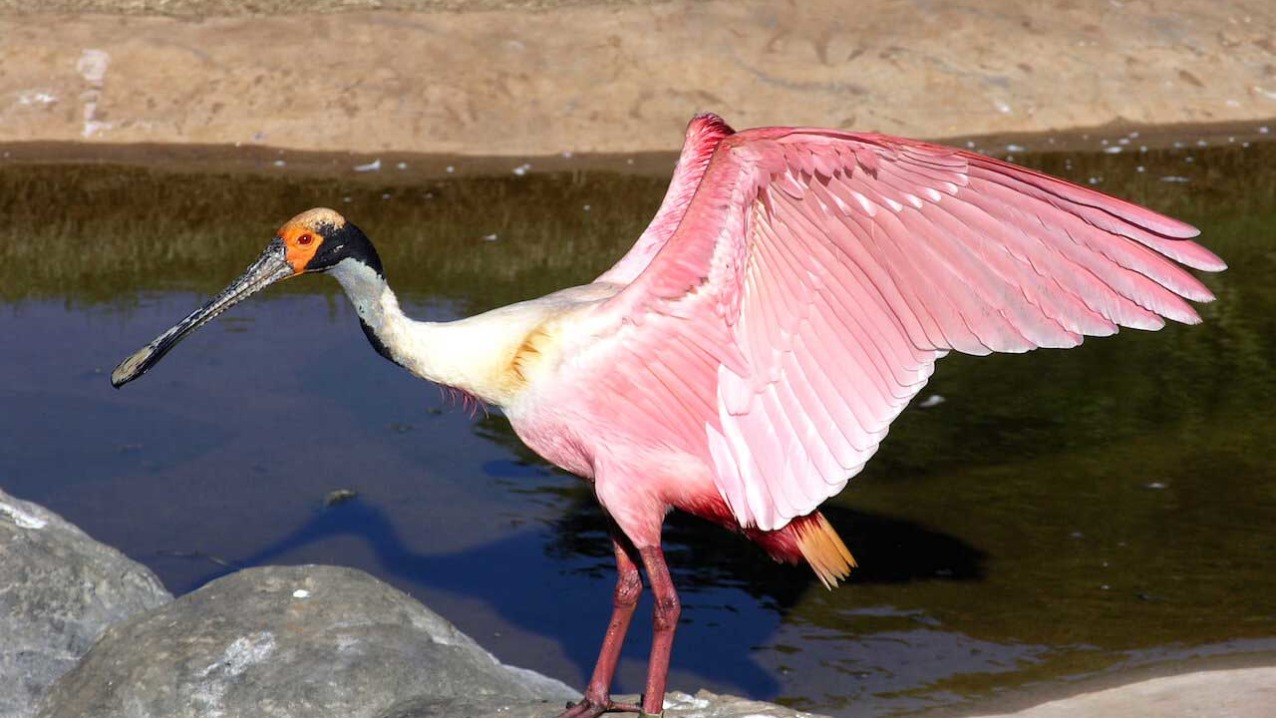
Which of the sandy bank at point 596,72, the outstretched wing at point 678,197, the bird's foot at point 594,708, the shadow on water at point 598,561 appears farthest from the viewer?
the sandy bank at point 596,72

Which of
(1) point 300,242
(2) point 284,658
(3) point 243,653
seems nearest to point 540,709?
(2) point 284,658

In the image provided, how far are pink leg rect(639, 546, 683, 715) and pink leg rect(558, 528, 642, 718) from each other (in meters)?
0.17

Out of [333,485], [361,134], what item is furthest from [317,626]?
[361,134]

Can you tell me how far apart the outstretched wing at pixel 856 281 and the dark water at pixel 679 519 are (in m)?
2.36

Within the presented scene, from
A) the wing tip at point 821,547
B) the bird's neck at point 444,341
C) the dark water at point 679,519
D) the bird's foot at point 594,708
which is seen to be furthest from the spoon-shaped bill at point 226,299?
the dark water at point 679,519

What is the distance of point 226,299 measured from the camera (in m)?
5.62

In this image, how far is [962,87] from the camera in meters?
15.6

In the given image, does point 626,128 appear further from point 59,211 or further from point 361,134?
point 59,211

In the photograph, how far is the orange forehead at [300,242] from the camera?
17.7 feet

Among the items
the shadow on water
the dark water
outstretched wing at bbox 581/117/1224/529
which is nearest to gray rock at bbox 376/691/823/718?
outstretched wing at bbox 581/117/1224/529

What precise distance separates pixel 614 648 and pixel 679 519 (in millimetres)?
3260

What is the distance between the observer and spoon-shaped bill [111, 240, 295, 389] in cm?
546

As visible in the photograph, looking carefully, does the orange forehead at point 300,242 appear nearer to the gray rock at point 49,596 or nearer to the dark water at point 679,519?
the gray rock at point 49,596

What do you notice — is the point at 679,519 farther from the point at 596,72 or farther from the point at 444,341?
the point at 596,72
